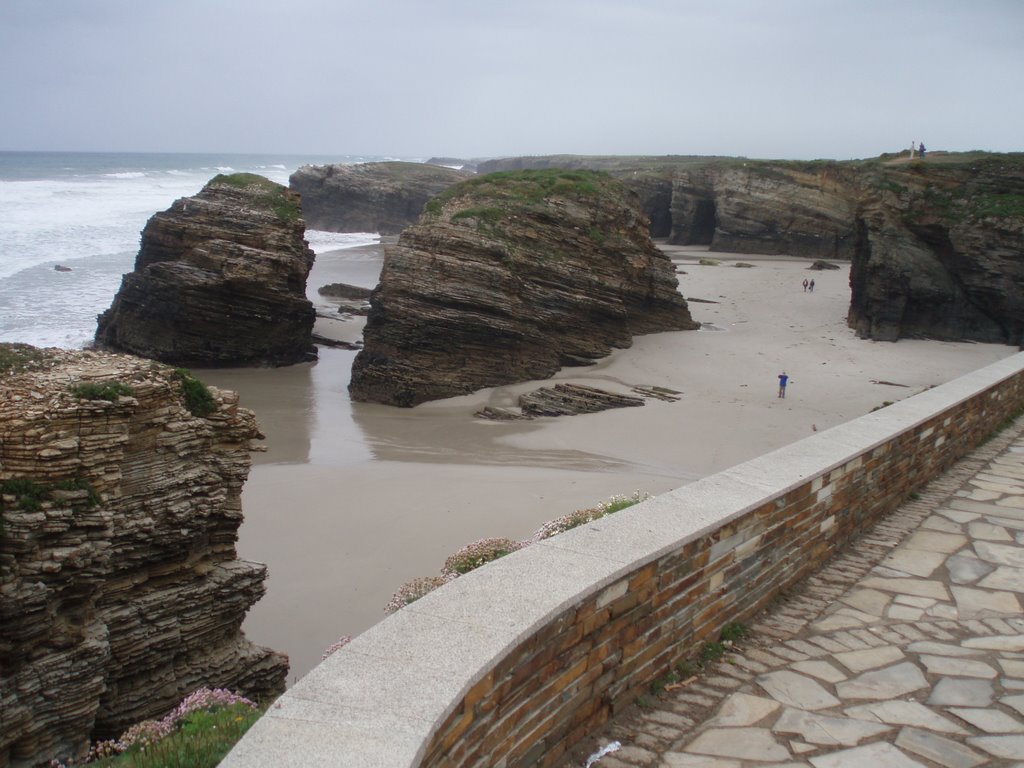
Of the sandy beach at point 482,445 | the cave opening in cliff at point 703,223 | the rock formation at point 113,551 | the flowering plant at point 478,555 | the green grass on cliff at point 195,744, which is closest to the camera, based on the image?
the green grass on cliff at point 195,744

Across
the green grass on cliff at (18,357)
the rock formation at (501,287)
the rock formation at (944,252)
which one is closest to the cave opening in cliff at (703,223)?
the rock formation at (944,252)

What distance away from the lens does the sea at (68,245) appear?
73.7 feet

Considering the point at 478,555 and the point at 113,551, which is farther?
the point at 478,555

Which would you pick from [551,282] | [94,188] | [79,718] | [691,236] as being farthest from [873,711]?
[94,188]

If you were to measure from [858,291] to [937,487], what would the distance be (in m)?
18.4

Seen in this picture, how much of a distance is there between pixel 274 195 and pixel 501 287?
213 inches

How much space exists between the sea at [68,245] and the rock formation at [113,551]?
15206 mm

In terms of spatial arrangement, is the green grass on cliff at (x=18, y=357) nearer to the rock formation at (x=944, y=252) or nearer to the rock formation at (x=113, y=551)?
the rock formation at (x=113, y=551)

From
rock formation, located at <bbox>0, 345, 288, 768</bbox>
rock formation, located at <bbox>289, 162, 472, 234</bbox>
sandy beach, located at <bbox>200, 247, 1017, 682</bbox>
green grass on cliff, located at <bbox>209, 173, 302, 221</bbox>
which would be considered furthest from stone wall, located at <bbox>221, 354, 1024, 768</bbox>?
rock formation, located at <bbox>289, 162, 472, 234</bbox>

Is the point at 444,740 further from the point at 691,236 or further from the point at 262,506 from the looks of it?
the point at 691,236

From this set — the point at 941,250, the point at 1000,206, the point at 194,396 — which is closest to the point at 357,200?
the point at 941,250

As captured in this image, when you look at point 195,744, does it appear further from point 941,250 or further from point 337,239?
point 337,239

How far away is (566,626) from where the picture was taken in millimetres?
3008

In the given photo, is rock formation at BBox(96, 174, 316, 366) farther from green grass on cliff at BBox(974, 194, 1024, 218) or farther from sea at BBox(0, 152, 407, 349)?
green grass on cliff at BBox(974, 194, 1024, 218)
